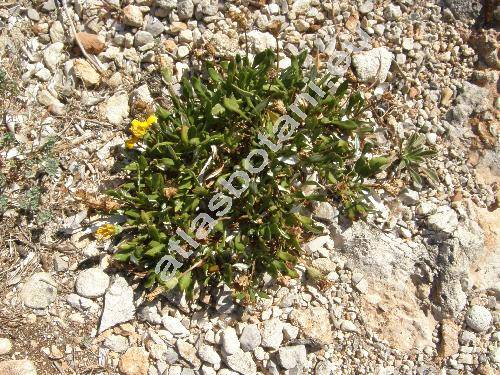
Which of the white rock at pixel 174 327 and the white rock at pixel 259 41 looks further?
the white rock at pixel 259 41

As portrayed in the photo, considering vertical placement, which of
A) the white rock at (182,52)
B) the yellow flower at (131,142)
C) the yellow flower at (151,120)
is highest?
the white rock at (182,52)

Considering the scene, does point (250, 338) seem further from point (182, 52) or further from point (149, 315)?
point (182, 52)

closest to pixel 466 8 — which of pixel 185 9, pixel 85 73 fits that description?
pixel 185 9

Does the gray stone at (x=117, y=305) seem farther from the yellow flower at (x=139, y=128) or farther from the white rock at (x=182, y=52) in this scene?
the white rock at (x=182, y=52)

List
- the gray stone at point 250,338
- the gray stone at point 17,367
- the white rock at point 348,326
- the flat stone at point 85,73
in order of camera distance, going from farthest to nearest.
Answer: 1. the flat stone at point 85,73
2. the white rock at point 348,326
3. the gray stone at point 250,338
4. the gray stone at point 17,367

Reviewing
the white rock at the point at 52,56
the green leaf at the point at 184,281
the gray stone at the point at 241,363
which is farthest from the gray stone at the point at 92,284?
the white rock at the point at 52,56

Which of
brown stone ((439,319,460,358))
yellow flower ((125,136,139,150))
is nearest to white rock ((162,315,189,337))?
yellow flower ((125,136,139,150))

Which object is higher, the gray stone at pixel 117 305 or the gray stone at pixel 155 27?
the gray stone at pixel 155 27

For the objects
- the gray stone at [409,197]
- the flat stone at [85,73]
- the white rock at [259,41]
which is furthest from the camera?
the white rock at [259,41]

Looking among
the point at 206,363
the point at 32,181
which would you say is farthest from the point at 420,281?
the point at 32,181
